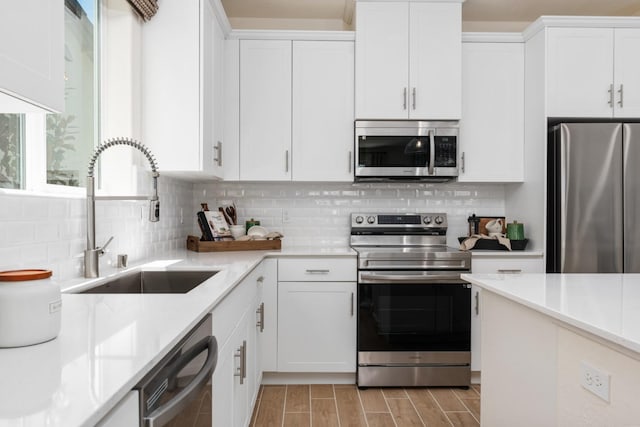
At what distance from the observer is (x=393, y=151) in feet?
9.96

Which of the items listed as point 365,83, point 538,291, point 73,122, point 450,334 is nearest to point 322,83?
point 365,83

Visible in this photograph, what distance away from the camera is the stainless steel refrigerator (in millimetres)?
2752

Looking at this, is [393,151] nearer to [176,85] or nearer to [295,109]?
[295,109]

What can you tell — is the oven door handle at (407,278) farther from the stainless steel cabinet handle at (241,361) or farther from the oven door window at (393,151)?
the stainless steel cabinet handle at (241,361)

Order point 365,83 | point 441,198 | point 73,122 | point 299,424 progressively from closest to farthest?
point 73,122, point 299,424, point 365,83, point 441,198

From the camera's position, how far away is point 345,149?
308 centimetres

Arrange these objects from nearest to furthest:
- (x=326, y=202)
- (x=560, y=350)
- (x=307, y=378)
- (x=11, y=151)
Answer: (x=560, y=350) → (x=11, y=151) → (x=307, y=378) → (x=326, y=202)

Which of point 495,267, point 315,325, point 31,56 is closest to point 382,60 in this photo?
point 495,267

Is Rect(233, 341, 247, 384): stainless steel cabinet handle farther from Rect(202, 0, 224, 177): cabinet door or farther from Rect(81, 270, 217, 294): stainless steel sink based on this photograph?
Rect(202, 0, 224, 177): cabinet door

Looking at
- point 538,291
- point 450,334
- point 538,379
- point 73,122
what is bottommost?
point 450,334

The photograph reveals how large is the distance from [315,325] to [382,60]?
189 cm

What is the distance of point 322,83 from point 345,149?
50 centimetres

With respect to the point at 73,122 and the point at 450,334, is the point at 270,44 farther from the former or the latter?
the point at 450,334

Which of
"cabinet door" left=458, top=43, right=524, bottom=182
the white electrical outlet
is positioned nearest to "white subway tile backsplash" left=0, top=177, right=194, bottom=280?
the white electrical outlet
